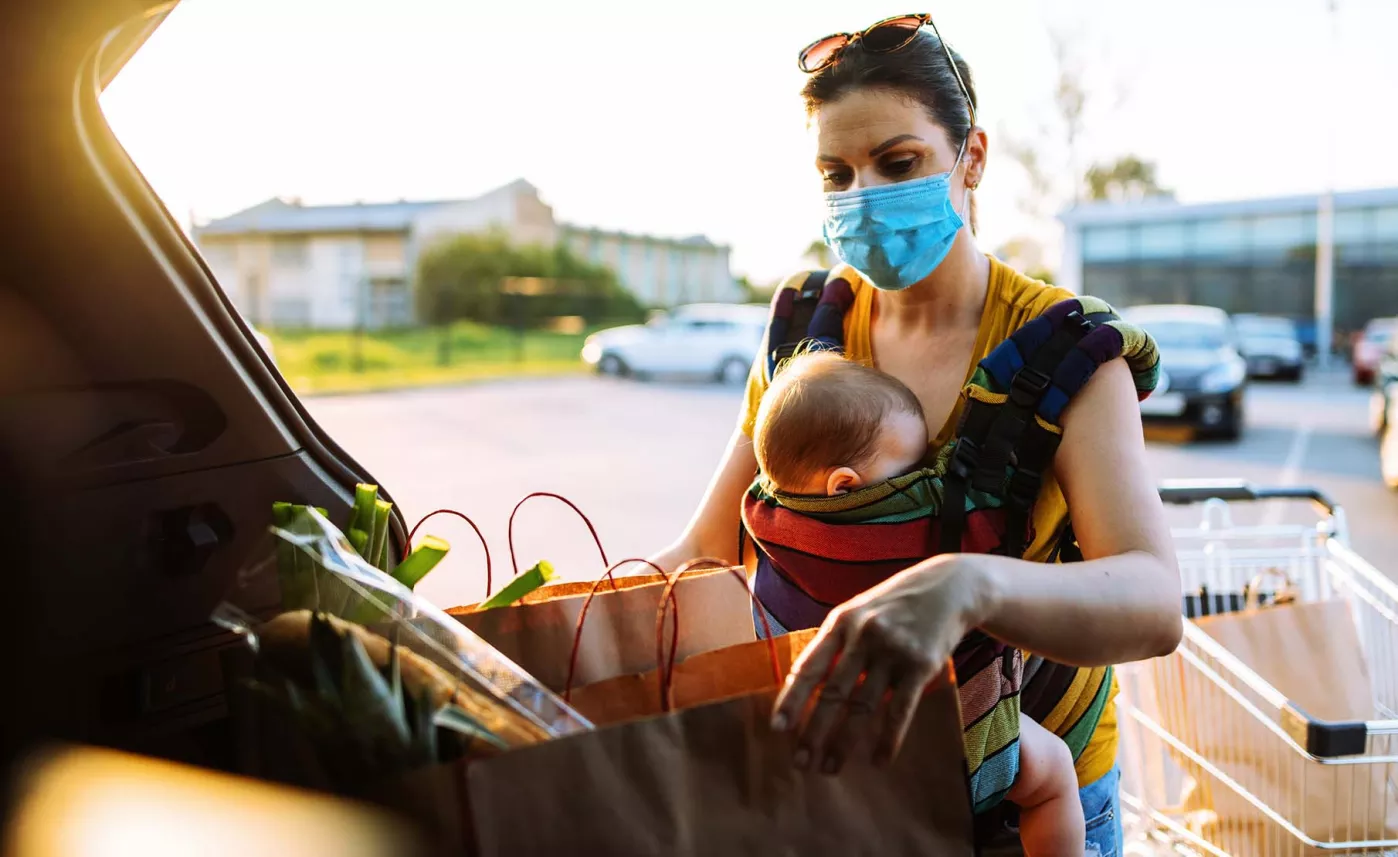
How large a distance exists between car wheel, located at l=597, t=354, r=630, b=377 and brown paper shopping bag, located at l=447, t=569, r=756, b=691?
23.3 meters

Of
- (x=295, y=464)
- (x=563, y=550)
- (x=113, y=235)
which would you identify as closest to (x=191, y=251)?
(x=113, y=235)

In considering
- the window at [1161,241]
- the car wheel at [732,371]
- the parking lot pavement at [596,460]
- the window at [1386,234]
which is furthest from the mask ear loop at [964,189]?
the window at [1386,234]

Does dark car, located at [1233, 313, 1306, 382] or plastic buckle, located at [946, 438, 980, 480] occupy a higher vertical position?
plastic buckle, located at [946, 438, 980, 480]

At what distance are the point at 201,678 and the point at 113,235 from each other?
0.68 meters

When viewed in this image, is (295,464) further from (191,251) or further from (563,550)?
(563,550)

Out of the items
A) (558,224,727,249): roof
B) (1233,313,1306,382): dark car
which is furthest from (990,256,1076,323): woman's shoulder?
(558,224,727,249): roof

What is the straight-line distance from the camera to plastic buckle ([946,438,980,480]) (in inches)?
67.6

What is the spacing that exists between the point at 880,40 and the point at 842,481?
2.68 feet

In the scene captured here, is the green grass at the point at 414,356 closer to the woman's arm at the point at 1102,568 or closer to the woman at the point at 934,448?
the woman at the point at 934,448

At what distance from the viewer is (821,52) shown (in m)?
2.08

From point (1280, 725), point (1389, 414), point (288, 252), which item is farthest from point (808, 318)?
point (288, 252)

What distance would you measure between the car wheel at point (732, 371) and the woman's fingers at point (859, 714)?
22405mm

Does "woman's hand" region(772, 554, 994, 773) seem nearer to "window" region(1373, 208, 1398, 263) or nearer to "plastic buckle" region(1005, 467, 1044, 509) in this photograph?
"plastic buckle" region(1005, 467, 1044, 509)

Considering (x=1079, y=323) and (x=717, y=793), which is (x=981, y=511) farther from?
(x=717, y=793)
